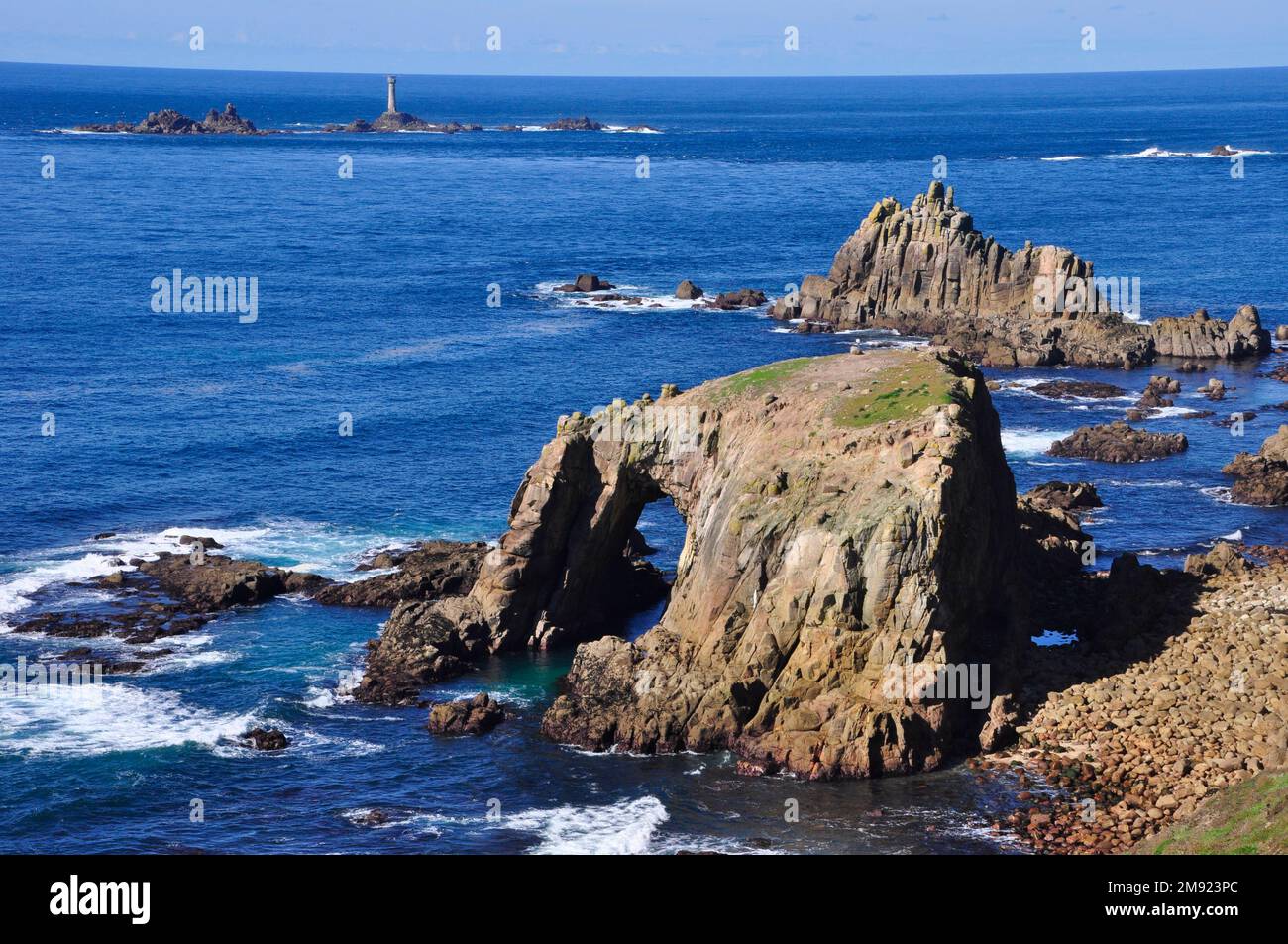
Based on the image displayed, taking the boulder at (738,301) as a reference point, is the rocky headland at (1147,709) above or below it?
below

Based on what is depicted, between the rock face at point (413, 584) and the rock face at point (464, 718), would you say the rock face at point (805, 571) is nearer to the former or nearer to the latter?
the rock face at point (464, 718)

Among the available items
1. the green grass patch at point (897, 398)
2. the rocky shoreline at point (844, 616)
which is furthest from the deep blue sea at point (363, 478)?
the green grass patch at point (897, 398)

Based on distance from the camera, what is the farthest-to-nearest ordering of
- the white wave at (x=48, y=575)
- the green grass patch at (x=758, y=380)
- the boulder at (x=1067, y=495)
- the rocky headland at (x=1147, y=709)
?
1. the boulder at (x=1067, y=495)
2. the white wave at (x=48, y=575)
3. the green grass patch at (x=758, y=380)
4. the rocky headland at (x=1147, y=709)

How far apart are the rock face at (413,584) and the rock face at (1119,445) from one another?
4304 centimetres

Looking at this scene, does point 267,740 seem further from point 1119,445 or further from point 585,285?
point 585,285

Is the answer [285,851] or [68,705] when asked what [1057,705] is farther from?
[68,705]

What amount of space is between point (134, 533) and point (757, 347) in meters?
62.4

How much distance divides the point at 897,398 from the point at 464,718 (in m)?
22.3

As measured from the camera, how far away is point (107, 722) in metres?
65.7

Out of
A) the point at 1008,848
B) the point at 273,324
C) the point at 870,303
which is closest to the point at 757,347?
the point at 870,303

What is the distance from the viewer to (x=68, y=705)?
222 feet

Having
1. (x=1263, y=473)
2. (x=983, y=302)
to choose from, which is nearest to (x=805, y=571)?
(x=1263, y=473)

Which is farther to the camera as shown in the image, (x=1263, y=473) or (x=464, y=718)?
(x=1263, y=473)

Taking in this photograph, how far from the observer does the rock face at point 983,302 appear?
132750 mm
